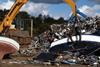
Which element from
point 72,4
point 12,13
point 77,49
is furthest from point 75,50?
point 12,13

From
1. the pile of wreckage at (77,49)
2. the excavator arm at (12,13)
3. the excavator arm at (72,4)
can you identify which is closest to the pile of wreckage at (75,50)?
the pile of wreckage at (77,49)

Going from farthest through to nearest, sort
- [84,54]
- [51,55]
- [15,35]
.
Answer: [15,35]
[84,54]
[51,55]

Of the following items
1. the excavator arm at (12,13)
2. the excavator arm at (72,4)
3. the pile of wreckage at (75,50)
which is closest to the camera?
the pile of wreckage at (75,50)

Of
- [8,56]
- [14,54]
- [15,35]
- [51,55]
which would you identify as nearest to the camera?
[51,55]

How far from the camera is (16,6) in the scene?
26.3 metres

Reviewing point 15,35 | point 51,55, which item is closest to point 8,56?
point 51,55

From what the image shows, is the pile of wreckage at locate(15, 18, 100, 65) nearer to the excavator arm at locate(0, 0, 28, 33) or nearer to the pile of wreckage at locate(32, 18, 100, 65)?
the pile of wreckage at locate(32, 18, 100, 65)

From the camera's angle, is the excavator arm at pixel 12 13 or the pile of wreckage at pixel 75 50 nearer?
the pile of wreckage at pixel 75 50

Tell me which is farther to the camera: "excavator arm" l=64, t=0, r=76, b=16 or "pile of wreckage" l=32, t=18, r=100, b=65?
"excavator arm" l=64, t=0, r=76, b=16

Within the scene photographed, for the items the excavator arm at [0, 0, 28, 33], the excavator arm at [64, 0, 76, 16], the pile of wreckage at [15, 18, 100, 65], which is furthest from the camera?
the excavator arm at [0, 0, 28, 33]

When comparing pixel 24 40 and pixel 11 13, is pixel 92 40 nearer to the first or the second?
pixel 11 13

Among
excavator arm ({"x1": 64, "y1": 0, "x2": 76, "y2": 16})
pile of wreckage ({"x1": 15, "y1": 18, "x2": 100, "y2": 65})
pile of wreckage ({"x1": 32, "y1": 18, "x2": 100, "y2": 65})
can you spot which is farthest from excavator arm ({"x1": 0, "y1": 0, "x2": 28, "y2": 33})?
pile of wreckage ({"x1": 32, "y1": 18, "x2": 100, "y2": 65})

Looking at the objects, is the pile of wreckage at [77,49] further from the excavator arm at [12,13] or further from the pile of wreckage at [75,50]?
the excavator arm at [12,13]

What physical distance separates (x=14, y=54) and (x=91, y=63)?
370 inches
